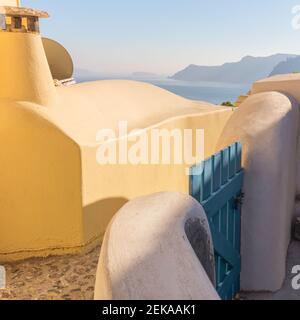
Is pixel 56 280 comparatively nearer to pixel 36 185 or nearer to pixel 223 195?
pixel 36 185

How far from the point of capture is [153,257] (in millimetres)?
2467

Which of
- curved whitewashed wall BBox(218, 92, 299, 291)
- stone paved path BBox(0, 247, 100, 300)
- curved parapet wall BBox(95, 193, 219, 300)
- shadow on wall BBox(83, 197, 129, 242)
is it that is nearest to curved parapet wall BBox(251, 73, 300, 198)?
curved whitewashed wall BBox(218, 92, 299, 291)

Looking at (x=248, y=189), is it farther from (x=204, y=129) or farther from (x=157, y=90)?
(x=157, y=90)

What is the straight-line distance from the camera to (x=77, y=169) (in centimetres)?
532

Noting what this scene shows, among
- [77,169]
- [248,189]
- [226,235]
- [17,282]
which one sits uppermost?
[77,169]

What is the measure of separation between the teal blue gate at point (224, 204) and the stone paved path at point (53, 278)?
1.62 m

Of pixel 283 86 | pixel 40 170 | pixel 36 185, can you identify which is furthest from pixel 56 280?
pixel 283 86

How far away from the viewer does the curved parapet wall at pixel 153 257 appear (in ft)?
7.30

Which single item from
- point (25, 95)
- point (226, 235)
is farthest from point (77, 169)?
point (226, 235)

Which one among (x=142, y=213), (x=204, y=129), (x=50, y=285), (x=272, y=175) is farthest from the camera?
(x=204, y=129)

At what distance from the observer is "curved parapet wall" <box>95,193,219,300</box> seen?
223 centimetres

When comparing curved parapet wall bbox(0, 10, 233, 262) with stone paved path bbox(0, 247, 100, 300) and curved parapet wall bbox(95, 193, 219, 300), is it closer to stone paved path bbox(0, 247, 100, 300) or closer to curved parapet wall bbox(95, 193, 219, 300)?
stone paved path bbox(0, 247, 100, 300)

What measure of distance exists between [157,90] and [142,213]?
963cm
